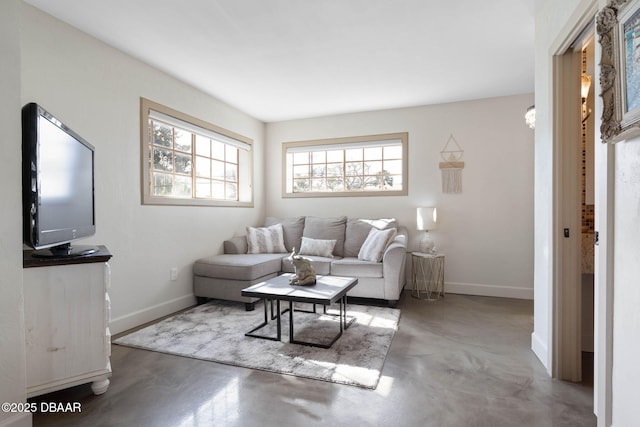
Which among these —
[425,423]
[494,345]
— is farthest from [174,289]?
[494,345]

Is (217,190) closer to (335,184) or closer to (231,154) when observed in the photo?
(231,154)

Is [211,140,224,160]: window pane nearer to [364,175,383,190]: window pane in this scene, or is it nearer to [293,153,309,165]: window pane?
[293,153,309,165]: window pane

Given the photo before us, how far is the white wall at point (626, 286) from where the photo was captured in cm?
112

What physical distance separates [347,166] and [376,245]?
60.2 inches

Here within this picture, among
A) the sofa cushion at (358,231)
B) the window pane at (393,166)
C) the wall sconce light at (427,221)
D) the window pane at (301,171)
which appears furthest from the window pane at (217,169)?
the wall sconce light at (427,221)

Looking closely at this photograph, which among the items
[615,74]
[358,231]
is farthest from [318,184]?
[615,74]

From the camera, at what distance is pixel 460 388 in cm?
185

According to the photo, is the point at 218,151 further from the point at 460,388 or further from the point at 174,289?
the point at 460,388

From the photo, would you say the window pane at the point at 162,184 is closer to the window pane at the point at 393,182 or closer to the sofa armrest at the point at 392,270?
the sofa armrest at the point at 392,270

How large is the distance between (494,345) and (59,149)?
10.4 ft

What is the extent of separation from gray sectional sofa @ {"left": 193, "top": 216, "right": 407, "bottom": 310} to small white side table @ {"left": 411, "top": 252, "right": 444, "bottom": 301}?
38 cm

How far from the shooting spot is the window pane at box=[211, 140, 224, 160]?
4.17m

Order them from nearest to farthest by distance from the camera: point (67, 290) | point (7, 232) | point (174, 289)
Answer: point (7, 232), point (67, 290), point (174, 289)

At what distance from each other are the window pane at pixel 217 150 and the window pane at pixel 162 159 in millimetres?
726
